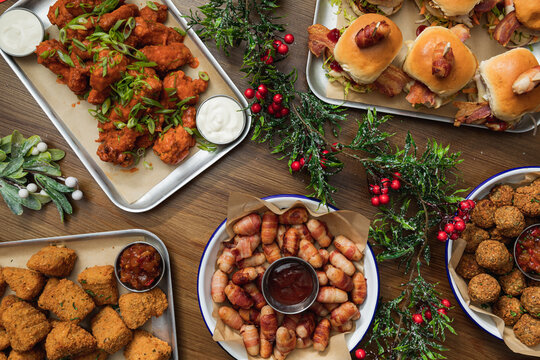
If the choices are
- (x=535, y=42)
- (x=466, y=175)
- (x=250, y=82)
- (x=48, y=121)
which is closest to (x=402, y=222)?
(x=466, y=175)

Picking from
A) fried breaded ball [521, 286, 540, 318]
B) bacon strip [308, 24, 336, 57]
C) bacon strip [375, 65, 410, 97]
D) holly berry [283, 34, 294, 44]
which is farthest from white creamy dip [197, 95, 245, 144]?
fried breaded ball [521, 286, 540, 318]

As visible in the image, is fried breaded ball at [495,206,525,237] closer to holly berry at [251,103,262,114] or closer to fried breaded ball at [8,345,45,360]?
holly berry at [251,103,262,114]

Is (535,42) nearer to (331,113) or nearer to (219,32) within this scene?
(331,113)

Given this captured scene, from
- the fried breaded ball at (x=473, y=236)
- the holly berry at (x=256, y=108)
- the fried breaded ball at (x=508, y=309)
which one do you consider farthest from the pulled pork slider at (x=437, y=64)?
the fried breaded ball at (x=508, y=309)

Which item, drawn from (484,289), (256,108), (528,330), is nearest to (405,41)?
(256,108)

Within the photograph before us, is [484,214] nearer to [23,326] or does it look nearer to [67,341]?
[67,341]

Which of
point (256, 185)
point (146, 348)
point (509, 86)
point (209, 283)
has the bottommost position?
point (146, 348)

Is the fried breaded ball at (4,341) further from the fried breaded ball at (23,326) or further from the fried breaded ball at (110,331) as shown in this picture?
the fried breaded ball at (110,331)
